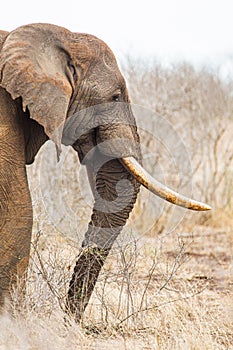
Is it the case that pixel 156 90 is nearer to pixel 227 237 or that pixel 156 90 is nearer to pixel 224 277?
pixel 227 237

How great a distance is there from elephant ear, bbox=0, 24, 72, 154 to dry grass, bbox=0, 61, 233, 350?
3.57ft

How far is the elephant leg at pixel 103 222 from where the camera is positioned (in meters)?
5.58

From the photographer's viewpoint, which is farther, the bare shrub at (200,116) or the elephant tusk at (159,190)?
the bare shrub at (200,116)

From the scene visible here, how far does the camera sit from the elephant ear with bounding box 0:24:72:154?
4.95 m

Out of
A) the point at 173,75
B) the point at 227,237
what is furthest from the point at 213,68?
the point at 227,237

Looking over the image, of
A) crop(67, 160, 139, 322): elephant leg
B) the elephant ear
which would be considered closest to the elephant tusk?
crop(67, 160, 139, 322): elephant leg

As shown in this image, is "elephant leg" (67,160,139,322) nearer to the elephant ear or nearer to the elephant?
the elephant

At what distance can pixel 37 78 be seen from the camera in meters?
5.00

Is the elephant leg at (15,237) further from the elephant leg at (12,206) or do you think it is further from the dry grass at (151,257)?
the dry grass at (151,257)

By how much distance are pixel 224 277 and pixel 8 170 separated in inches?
173

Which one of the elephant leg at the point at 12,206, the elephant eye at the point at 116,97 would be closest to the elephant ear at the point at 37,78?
the elephant leg at the point at 12,206

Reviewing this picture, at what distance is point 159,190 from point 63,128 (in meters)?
0.82

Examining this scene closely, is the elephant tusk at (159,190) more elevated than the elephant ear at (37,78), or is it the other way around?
the elephant ear at (37,78)

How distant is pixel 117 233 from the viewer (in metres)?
5.68
